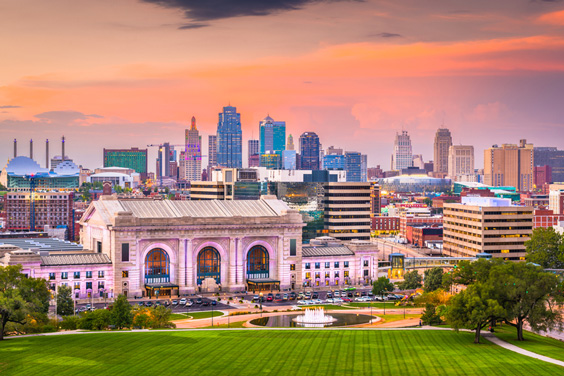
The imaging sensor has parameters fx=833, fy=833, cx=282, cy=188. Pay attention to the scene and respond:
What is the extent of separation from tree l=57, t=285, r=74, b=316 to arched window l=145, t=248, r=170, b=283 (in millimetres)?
32644

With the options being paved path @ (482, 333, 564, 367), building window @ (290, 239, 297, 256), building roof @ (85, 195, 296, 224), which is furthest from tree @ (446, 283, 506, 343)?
building roof @ (85, 195, 296, 224)

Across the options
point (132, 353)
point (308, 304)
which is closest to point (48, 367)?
point (132, 353)

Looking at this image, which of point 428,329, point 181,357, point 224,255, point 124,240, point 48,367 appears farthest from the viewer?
point 224,255

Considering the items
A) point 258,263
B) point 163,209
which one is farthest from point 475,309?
point 163,209

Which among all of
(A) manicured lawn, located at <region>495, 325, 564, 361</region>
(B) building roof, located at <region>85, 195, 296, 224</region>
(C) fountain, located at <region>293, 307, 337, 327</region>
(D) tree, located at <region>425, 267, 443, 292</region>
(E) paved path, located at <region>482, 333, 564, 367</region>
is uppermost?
(B) building roof, located at <region>85, 195, 296, 224</region>

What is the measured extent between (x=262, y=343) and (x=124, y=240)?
247 ft

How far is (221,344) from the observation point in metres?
111

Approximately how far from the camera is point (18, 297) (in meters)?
111

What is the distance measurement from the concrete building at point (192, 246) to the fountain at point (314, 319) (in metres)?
44.7

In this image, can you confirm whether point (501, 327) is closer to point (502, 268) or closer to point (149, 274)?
point (502, 268)

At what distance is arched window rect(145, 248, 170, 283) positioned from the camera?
185375 mm

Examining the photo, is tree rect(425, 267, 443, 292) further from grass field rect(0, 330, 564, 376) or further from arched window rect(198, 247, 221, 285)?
grass field rect(0, 330, 564, 376)

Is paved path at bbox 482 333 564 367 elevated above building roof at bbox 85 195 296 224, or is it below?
below

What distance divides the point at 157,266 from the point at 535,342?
94.6 m
